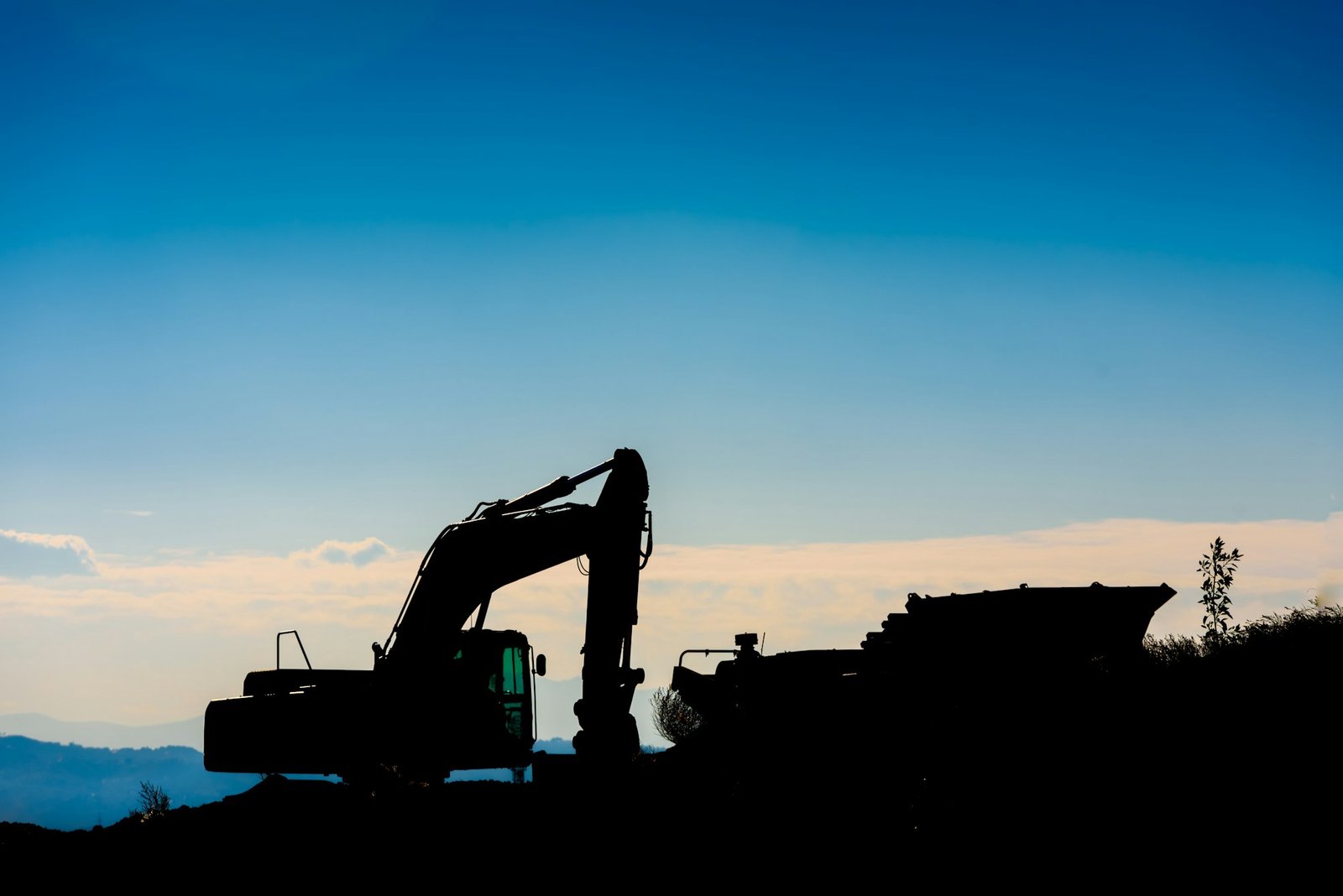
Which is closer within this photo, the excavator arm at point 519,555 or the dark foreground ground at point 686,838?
the dark foreground ground at point 686,838

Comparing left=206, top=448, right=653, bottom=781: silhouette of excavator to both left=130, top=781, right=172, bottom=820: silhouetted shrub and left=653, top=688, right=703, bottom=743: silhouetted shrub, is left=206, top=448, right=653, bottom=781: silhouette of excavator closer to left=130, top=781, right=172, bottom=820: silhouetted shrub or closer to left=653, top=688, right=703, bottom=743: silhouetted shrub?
left=130, top=781, right=172, bottom=820: silhouetted shrub

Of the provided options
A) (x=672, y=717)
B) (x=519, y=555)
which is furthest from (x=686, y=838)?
(x=672, y=717)

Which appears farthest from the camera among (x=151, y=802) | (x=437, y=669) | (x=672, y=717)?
(x=672, y=717)

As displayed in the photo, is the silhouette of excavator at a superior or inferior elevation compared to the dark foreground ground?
superior

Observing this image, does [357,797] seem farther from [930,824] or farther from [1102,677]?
[1102,677]

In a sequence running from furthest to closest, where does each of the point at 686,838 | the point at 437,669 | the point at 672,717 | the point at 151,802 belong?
the point at 672,717, the point at 151,802, the point at 437,669, the point at 686,838

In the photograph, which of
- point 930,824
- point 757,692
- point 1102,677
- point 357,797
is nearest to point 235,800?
point 357,797

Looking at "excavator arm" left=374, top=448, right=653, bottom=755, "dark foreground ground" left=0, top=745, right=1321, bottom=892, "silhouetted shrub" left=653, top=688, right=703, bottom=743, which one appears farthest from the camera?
"silhouetted shrub" left=653, top=688, right=703, bottom=743

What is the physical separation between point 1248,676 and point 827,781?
5.41 m

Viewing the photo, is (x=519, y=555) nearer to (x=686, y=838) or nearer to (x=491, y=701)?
(x=491, y=701)

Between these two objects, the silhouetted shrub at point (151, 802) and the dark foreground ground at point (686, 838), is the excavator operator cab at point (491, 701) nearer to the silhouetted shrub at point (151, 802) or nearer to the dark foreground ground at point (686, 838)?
the dark foreground ground at point (686, 838)

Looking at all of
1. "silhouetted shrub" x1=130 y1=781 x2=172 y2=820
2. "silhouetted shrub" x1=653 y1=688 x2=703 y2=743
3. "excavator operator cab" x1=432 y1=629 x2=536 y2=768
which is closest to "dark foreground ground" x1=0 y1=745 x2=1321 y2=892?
"silhouetted shrub" x1=130 y1=781 x2=172 y2=820

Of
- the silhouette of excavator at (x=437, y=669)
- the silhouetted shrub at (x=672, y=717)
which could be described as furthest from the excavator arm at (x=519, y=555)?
the silhouetted shrub at (x=672, y=717)

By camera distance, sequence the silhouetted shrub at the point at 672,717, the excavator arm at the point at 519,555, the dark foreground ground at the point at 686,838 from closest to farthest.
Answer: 1. the dark foreground ground at the point at 686,838
2. the excavator arm at the point at 519,555
3. the silhouetted shrub at the point at 672,717
